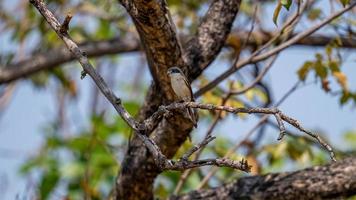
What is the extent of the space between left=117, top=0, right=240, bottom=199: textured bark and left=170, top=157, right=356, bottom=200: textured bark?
0.31 m

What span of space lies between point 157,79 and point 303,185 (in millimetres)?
758

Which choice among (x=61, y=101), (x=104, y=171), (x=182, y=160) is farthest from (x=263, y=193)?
(x=61, y=101)

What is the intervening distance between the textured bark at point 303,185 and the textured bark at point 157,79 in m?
0.31

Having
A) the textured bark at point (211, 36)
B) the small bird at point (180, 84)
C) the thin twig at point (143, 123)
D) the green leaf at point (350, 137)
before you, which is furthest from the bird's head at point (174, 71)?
the green leaf at point (350, 137)

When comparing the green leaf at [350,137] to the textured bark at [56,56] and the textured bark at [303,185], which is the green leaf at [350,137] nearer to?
the textured bark at [56,56]

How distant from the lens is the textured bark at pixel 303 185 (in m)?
2.80

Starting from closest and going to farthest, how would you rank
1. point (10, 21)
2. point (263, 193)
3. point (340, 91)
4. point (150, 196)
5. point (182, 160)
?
point (182, 160)
point (263, 193)
point (150, 196)
point (340, 91)
point (10, 21)

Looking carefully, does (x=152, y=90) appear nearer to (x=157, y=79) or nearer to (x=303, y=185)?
(x=157, y=79)

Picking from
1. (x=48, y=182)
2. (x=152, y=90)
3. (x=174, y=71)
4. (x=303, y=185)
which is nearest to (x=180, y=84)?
(x=174, y=71)

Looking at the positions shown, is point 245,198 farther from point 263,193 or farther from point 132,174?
point 132,174

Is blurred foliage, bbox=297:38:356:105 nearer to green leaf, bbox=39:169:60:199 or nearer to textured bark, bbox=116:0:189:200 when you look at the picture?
textured bark, bbox=116:0:189:200

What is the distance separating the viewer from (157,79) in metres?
2.75

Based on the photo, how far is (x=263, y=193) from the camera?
2875mm

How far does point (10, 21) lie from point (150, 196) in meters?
2.94
